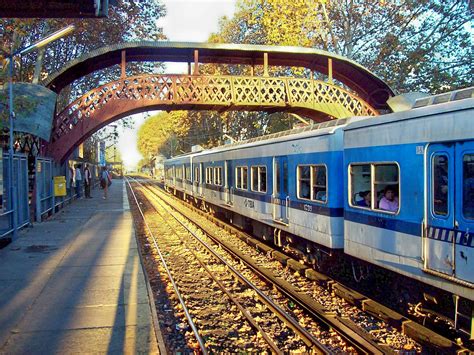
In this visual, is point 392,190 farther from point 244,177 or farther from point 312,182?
point 244,177

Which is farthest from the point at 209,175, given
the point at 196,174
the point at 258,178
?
the point at 258,178

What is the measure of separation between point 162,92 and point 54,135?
4.91m

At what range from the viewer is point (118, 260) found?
10.4 metres

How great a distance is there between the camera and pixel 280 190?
10680 mm

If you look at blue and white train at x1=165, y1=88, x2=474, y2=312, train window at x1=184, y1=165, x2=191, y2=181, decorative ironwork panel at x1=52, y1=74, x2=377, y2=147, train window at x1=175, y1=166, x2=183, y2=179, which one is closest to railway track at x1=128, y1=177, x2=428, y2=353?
blue and white train at x1=165, y1=88, x2=474, y2=312

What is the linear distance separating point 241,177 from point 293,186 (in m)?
4.76

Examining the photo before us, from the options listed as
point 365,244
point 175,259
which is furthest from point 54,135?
point 365,244

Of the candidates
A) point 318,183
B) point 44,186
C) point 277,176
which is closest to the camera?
point 318,183

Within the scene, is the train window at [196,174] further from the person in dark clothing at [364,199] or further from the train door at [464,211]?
the train door at [464,211]

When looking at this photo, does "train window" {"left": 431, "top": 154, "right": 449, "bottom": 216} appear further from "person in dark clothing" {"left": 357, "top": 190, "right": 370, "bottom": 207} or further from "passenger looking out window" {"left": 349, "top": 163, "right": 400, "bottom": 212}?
"person in dark clothing" {"left": 357, "top": 190, "right": 370, "bottom": 207}

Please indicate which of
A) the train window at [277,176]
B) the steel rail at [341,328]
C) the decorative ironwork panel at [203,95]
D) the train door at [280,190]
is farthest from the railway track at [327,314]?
the decorative ironwork panel at [203,95]

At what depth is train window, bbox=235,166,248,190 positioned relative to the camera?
1402 cm

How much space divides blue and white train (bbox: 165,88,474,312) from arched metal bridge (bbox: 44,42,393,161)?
10.1 meters

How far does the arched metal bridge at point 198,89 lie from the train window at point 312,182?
11.2 meters
